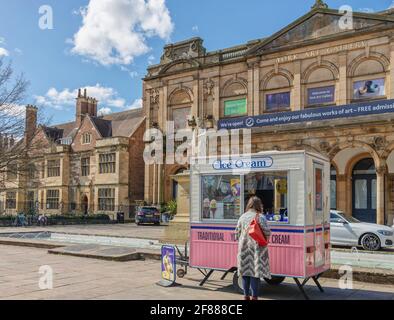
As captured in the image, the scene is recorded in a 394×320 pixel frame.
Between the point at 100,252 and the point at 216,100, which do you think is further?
the point at 216,100

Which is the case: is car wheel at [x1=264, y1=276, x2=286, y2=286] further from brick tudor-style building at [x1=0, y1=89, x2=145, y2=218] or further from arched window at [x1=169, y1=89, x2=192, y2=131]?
brick tudor-style building at [x1=0, y1=89, x2=145, y2=218]

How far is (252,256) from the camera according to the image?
25.6ft

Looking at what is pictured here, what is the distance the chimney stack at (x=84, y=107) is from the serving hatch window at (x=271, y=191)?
5034cm

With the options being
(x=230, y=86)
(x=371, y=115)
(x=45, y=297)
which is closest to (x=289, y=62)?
(x=230, y=86)

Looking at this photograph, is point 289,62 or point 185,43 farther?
point 185,43

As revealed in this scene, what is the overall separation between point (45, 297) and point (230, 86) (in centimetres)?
3028

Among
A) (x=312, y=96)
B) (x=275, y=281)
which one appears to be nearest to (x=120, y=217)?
(x=312, y=96)

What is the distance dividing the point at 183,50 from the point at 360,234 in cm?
2777

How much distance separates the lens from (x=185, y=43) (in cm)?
4028

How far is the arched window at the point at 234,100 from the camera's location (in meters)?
36.0

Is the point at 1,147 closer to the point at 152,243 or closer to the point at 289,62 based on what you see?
the point at 152,243

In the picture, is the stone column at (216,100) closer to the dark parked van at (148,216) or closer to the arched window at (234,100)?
the arched window at (234,100)

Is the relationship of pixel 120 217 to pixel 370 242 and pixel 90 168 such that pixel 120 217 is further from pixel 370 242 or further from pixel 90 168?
pixel 370 242

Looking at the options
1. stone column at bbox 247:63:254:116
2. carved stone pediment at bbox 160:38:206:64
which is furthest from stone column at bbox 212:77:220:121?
carved stone pediment at bbox 160:38:206:64
